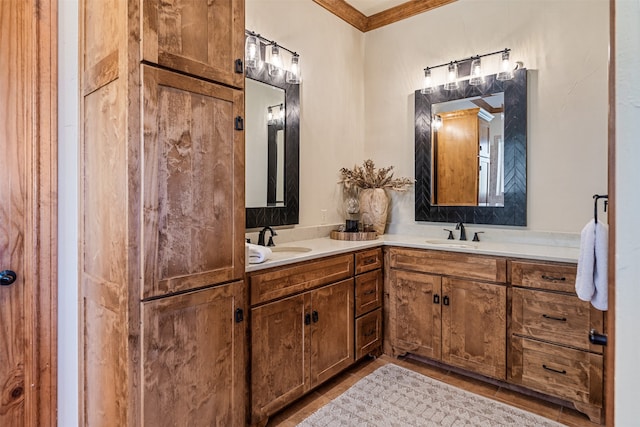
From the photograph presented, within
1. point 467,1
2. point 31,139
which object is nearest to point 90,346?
point 31,139

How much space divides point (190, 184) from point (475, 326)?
2.10 meters

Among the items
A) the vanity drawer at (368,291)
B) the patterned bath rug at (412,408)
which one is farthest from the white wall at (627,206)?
the vanity drawer at (368,291)

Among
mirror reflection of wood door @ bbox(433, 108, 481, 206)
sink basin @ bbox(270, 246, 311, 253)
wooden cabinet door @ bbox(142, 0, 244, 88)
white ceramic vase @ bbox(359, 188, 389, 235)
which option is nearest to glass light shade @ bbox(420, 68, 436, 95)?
mirror reflection of wood door @ bbox(433, 108, 481, 206)

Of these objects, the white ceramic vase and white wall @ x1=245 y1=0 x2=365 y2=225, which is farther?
the white ceramic vase

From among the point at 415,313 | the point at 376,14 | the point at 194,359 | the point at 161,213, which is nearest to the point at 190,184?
the point at 161,213

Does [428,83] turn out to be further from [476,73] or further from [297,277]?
[297,277]

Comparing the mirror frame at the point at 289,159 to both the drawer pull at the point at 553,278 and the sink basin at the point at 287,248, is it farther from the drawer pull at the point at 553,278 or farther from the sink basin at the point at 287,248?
the drawer pull at the point at 553,278

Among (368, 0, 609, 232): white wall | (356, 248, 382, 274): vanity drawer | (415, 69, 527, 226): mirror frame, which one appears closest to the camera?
(368, 0, 609, 232): white wall

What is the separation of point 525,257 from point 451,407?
3.41ft

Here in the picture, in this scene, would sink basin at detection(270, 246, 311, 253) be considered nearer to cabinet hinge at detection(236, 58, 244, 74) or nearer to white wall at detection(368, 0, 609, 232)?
cabinet hinge at detection(236, 58, 244, 74)

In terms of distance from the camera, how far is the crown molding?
3244 mm

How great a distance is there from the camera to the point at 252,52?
2.58 metres

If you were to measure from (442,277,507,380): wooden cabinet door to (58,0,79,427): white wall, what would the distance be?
2230mm

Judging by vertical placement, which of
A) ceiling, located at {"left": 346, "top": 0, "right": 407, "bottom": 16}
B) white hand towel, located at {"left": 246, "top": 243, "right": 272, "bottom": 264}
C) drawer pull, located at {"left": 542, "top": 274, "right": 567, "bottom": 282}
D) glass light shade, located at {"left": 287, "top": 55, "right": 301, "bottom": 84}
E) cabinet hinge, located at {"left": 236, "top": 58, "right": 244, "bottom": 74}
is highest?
ceiling, located at {"left": 346, "top": 0, "right": 407, "bottom": 16}
